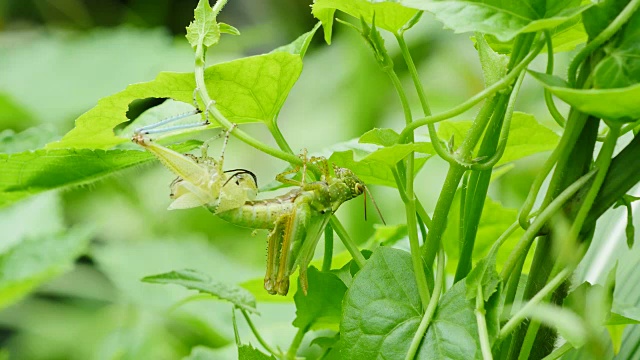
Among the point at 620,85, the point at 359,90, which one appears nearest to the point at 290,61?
Result: the point at 620,85

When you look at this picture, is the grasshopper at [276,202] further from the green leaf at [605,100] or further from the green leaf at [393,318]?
the green leaf at [605,100]

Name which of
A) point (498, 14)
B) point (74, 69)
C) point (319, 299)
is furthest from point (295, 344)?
point (74, 69)

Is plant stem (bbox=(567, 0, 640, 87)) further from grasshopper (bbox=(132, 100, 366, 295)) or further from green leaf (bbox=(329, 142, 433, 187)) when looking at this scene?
grasshopper (bbox=(132, 100, 366, 295))

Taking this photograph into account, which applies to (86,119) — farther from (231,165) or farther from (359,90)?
(231,165)

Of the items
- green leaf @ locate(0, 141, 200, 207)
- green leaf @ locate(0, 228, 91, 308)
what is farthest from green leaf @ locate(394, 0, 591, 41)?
green leaf @ locate(0, 228, 91, 308)

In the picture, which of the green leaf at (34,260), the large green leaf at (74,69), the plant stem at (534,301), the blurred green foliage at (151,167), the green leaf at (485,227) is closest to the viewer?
the plant stem at (534,301)

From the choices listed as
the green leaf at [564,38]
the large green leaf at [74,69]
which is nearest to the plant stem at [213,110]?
the green leaf at [564,38]
